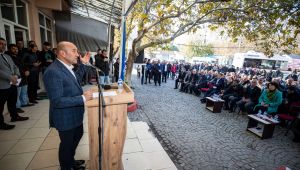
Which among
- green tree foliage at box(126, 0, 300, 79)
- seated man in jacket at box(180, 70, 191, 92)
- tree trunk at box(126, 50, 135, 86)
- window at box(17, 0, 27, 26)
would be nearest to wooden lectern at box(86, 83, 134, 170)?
green tree foliage at box(126, 0, 300, 79)

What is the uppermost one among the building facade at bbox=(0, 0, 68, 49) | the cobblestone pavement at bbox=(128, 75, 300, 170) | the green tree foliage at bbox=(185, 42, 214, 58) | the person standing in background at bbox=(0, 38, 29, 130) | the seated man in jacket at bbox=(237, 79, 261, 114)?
the green tree foliage at bbox=(185, 42, 214, 58)

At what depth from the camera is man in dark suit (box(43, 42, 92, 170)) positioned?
1558 millimetres

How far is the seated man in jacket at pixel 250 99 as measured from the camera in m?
5.74

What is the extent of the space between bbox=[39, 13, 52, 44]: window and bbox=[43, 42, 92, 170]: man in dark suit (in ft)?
19.9

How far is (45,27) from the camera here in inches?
267


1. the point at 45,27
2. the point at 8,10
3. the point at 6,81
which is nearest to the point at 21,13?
the point at 8,10

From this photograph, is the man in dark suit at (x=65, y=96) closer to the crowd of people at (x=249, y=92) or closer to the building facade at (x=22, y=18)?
the building facade at (x=22, y=18)

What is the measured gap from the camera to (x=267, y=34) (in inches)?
231

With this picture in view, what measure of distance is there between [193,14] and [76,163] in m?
6.30

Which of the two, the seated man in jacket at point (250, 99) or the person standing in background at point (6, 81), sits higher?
the person standing in background at point (6, 81)

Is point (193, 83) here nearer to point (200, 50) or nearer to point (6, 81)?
point (6, 81)

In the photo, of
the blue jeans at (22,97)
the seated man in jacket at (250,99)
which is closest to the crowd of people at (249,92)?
the seated man in jacket at (250,99)

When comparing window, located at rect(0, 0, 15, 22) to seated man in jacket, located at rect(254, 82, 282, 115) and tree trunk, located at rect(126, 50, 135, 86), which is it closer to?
tree trunk, located at rect(126, 50, 135, 86)

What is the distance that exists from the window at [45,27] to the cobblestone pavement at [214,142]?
16.8 ft
